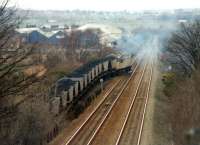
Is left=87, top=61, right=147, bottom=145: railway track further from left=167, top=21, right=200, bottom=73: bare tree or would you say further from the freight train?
left=167, top=21, right=200, bottom=73: bare tree

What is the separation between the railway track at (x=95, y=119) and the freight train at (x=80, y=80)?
5.84ft

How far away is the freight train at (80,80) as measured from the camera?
75.9 feet

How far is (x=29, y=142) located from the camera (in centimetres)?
1717

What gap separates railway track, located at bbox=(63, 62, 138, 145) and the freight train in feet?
5.84

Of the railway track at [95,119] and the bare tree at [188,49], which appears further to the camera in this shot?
the bare tree at [188,49]

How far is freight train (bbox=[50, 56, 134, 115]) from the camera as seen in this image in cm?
2312

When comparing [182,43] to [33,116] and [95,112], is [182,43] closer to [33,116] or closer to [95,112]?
[95,112]

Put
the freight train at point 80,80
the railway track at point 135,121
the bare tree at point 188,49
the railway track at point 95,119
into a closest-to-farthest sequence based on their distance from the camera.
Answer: the railway track at point 135,121
the railway track at point 95,119
the freight train at point 80,80
the bare tree at point 188,49

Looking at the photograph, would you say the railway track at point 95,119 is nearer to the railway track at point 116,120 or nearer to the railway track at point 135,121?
the railway track at point 116,120

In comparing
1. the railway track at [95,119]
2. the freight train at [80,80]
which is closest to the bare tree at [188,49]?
the railway track at [95,119]

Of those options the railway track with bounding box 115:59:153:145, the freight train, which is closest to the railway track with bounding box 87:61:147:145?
the railway track with bounding box 115:59:153:145

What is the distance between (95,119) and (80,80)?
5980 millimetres

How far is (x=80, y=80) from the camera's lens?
1145 inches

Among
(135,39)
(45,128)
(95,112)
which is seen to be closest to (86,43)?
(135,39)
